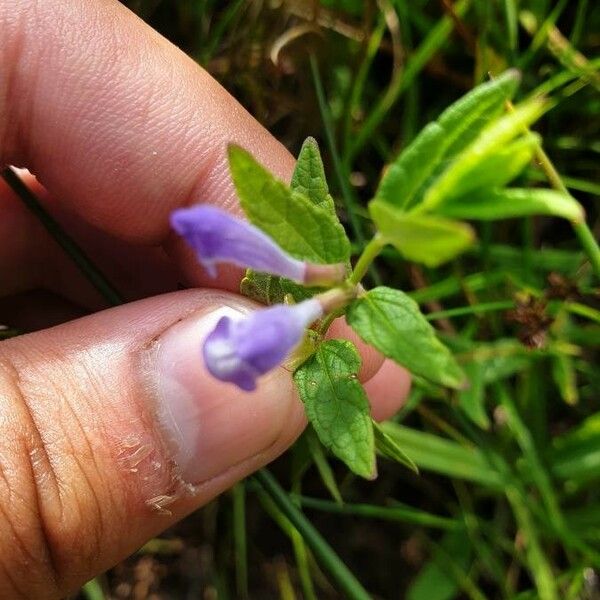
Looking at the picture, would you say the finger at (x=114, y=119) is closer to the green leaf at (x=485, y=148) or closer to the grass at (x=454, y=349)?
the grass at (x=454, y=349)

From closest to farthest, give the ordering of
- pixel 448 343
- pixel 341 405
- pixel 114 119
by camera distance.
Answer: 1. pixel 341 405
2. pixel 114 119
3. pixel 448 343

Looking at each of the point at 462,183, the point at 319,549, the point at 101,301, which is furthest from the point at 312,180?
the point at 101,301

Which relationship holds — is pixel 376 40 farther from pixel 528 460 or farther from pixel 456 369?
pixel 456 369

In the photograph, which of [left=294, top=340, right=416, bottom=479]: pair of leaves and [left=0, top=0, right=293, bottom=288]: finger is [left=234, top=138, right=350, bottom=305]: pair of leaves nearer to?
[left=294, top=340, right=416, bottom=479]: pair of leaves

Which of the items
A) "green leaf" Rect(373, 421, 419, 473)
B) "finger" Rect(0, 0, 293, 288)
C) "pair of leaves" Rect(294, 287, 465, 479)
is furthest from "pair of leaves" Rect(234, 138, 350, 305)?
"finger" Rect(0, 0, 293, 288)

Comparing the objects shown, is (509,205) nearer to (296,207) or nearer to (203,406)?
(296,207)
